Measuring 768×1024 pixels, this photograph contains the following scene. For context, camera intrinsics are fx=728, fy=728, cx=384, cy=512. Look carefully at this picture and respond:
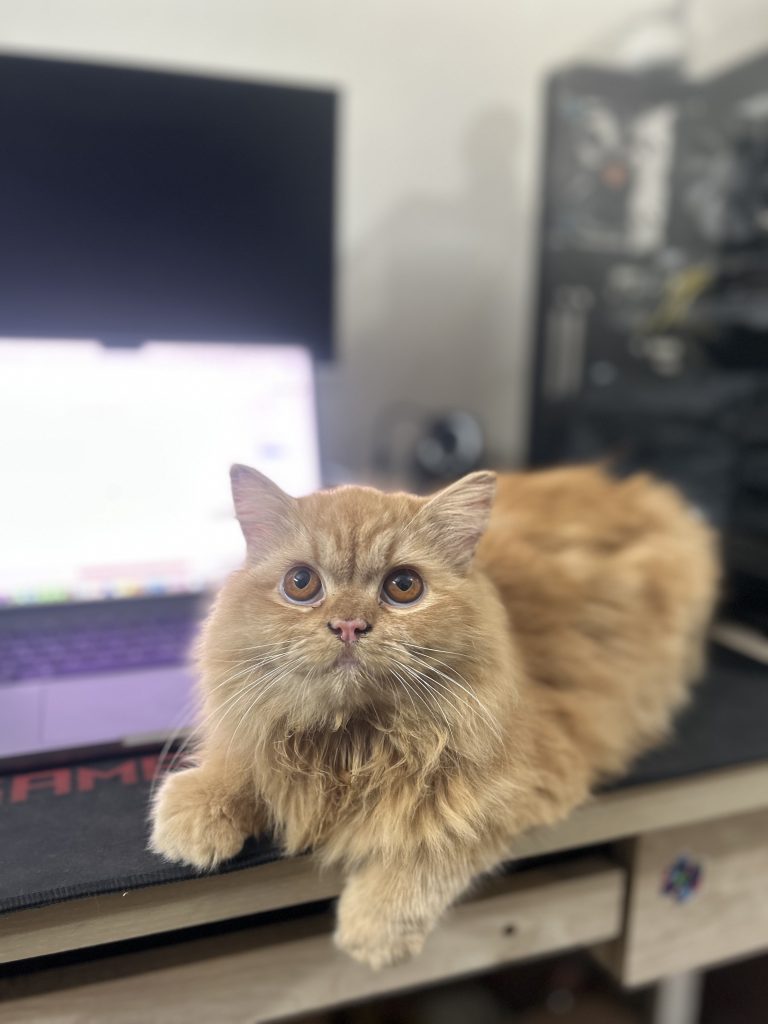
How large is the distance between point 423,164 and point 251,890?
1.36 metres

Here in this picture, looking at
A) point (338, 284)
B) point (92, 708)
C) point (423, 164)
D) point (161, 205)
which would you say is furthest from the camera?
point (423, 164)

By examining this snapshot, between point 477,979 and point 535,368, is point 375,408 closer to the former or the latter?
point 535,368

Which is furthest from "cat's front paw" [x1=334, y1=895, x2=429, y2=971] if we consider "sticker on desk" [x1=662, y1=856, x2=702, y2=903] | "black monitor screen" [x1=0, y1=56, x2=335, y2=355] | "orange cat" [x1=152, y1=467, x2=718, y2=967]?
"black monitor screen" [x1=0, y1=56, x2=335, y2=355]

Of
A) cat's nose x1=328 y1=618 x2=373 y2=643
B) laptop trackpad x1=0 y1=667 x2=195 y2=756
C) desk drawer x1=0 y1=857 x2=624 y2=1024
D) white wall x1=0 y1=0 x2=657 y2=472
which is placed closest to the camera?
cat's nose x1=328 y1=618 x2=373 y2=643

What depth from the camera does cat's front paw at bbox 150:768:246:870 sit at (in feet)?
1.87

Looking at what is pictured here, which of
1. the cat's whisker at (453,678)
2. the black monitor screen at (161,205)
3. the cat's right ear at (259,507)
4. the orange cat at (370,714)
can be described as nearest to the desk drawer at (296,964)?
the orange cat at (370,714)

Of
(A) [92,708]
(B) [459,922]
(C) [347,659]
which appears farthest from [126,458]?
(B) [459,922]

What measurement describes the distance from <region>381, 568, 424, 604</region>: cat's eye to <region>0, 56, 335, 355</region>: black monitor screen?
61 centimetres

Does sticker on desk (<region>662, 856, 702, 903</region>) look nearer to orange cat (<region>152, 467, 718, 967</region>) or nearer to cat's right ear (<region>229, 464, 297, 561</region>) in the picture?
orange cat (<region>152, 467, 718, 967</region>)

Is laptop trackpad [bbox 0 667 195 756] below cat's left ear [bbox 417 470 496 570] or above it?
below

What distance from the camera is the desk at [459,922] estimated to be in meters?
0.59

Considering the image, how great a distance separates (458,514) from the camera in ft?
1.90

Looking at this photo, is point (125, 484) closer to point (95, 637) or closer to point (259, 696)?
point (95, 637)

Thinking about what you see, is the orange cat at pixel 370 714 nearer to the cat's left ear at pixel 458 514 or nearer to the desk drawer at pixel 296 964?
the cat's left ear at pixel 458 514
